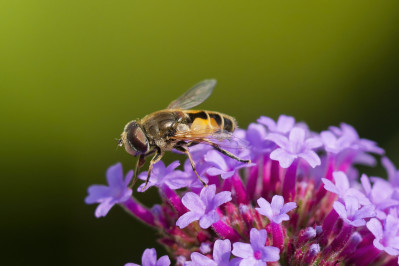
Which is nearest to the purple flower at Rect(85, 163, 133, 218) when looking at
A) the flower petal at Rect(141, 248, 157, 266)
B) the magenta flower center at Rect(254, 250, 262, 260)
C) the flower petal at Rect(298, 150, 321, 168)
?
the flower petal at Rect(141, 248, 157, 266)

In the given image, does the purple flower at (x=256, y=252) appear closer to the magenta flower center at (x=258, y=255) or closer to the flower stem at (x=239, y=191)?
the magenta flower center at (x=258, y=255)

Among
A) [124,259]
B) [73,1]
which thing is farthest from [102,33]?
[124,259]

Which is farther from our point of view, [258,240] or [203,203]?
[203,203]

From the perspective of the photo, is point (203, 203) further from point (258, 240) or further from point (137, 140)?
point (137, 140)

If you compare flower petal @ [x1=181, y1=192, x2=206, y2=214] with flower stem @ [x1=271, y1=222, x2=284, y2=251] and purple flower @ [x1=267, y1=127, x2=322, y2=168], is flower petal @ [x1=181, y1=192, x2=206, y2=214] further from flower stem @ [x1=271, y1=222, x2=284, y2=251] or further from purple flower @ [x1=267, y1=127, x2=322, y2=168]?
purple flower @ [x1=267, y1=127, x2=322, y2=168]

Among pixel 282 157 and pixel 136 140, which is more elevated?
pixel 136 140

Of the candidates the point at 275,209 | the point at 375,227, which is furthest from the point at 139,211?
the point at 375,227

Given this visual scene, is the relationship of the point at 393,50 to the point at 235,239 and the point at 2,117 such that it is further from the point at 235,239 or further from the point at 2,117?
the point at 2,117
